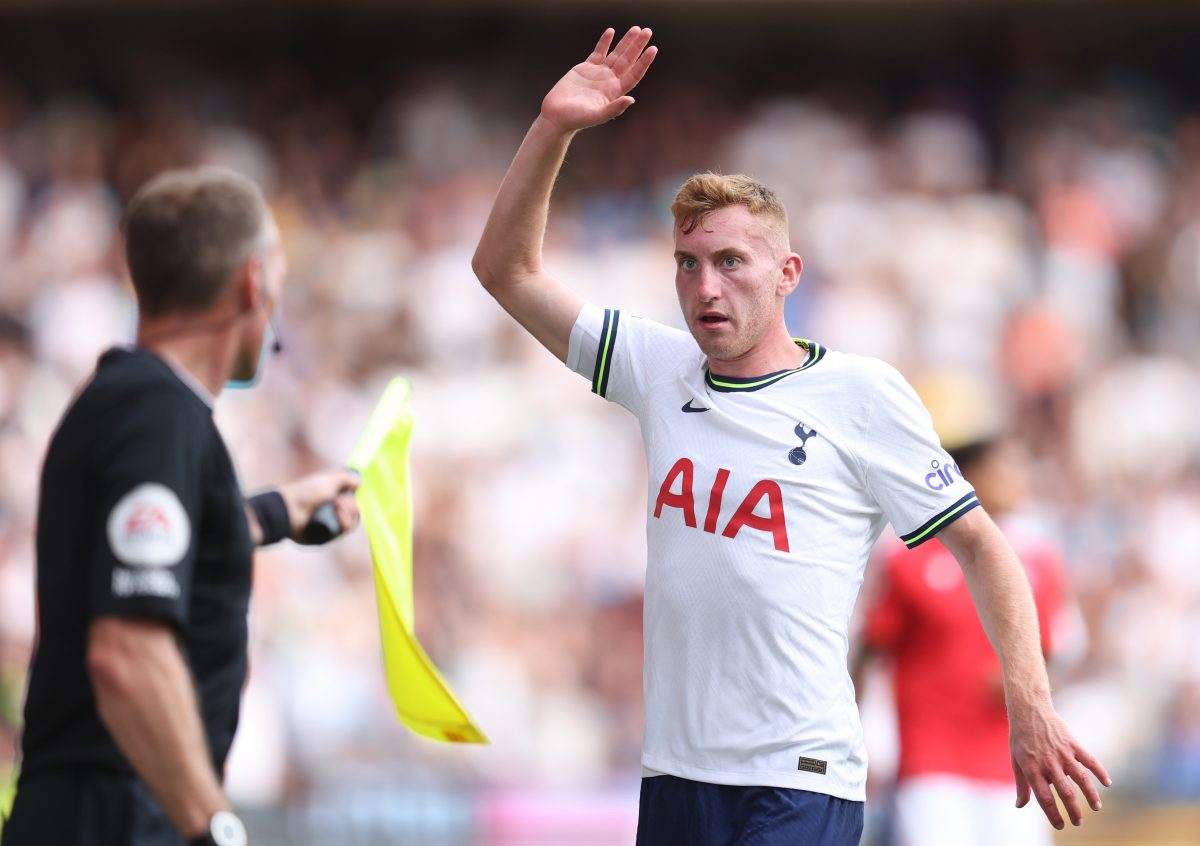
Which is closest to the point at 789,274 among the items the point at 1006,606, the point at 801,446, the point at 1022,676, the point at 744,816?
the point at 801,446

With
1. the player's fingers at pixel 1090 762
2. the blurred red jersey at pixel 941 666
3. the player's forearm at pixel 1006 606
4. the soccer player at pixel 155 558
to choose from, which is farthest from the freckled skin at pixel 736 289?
the blurred red jersey at pixel 941 666

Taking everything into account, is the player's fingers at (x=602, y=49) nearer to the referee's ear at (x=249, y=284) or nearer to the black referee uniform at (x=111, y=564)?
the referee's ear at (x=249, y=284)

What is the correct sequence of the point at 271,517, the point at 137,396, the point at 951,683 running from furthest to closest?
1. the point at 951,683
2. the point at 271,517
3. the point at 137,396

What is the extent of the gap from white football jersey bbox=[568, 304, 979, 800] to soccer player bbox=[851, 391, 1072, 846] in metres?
2.82

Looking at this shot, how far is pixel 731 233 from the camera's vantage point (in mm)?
4762

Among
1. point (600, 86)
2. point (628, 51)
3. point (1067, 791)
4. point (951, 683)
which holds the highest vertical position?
point (628, 51)

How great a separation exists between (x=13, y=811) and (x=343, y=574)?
355 inches

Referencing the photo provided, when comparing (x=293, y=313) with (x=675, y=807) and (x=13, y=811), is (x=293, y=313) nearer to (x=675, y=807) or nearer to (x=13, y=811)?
(x=675, y=807)

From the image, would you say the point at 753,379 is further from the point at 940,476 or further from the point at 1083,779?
the point at 1083,779

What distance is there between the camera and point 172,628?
321cm

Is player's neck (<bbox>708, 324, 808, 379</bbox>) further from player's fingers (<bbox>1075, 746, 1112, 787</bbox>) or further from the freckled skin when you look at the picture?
player's fingers (<bbox>1075, 746, 1112, 787</bbox>)

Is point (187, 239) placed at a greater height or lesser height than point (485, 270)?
lesser

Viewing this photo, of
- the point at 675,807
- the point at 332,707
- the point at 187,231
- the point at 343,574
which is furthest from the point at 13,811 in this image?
the point at 343,574

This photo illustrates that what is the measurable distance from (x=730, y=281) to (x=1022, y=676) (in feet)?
4.46
